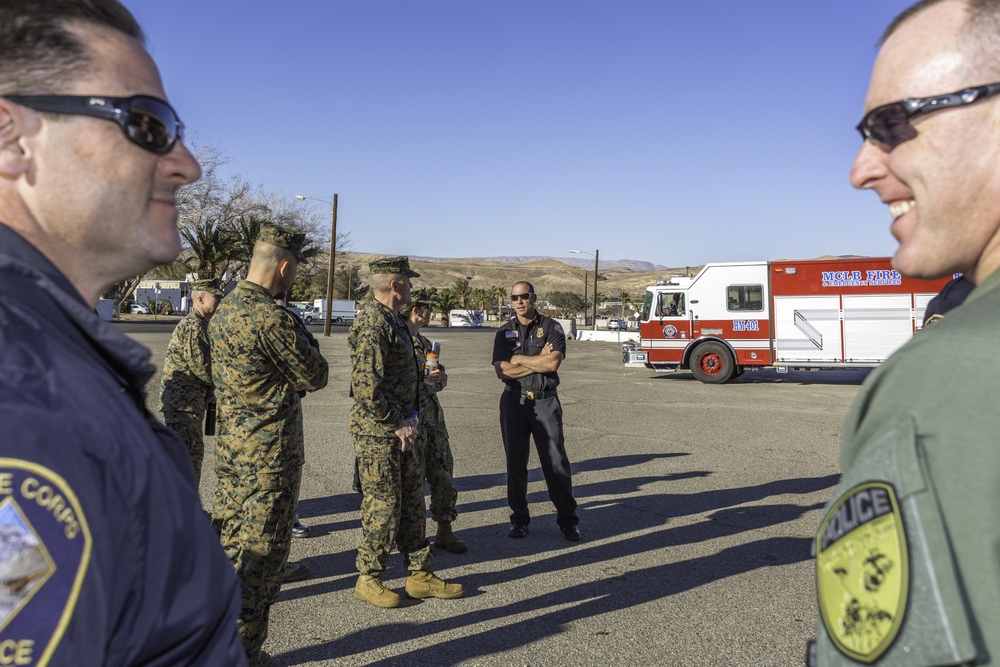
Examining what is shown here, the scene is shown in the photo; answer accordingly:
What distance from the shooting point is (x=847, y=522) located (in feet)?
3.14

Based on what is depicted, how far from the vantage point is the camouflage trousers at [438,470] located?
5.75 metres

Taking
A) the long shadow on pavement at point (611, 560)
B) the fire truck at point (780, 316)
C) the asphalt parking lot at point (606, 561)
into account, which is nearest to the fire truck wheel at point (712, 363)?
the fire truck at point (780, 316)

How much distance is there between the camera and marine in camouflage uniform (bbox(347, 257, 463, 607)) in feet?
15.2

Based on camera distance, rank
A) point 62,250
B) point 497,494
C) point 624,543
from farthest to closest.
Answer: point 497,494
point 624,543
point 62,250

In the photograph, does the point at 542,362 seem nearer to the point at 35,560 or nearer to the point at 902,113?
the point at 902,113

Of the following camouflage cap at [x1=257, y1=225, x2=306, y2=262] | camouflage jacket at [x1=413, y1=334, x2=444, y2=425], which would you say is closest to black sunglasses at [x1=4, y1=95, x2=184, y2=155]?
camouflage cap at [x1=257, y1=225, x2=306, y2=262]

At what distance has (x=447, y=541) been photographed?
5703 mm

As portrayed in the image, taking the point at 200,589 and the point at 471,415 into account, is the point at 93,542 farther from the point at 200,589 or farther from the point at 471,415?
the point at 471,415

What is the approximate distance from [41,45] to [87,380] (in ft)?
1.61

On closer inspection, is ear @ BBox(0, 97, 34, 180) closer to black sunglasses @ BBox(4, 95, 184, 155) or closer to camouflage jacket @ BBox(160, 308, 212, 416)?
black sunglasses @ BBox(4, 95, 184, 155)

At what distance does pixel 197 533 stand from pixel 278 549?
2755 mm

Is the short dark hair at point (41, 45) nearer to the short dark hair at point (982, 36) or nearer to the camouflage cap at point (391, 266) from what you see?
the short dark hair at point (982, 36)

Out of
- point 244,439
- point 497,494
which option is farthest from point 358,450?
point 497,494

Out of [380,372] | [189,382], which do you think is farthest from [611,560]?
[189,382]
